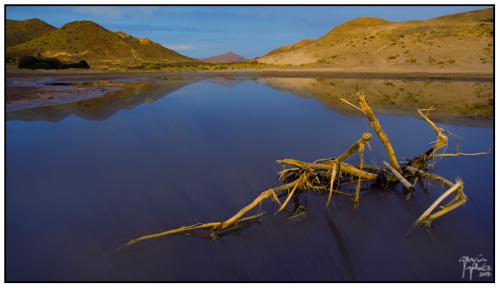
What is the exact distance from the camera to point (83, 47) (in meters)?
86.8

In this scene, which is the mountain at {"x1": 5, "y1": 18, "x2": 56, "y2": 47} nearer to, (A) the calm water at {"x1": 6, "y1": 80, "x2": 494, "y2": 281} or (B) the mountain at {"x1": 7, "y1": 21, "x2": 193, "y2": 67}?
(B) the mountain at {"x1": 7, "y1": 21, "x2": 193, "y2": 67}

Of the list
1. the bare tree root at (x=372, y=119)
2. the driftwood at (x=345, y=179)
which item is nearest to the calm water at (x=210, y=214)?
the driftwood at (x=345, y=179)

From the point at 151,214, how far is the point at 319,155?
4220mm

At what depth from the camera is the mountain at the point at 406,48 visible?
143ft

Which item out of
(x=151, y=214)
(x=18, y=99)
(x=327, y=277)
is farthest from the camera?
(x=18, y=99)

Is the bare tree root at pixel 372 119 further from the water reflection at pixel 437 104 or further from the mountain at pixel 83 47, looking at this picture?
the mountain at pixel 83 47

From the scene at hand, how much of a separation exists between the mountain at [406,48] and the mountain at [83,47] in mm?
37159

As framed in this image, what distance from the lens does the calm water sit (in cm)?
399

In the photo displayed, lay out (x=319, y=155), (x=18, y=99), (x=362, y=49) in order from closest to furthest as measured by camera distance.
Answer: (x=319, y=155), (x=18, y=99), (x=362, y=49)

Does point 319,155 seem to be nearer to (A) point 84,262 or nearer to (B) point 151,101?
(A) point 84,262

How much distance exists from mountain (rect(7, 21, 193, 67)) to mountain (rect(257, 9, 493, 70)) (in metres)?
37.2

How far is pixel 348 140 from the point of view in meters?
9.60

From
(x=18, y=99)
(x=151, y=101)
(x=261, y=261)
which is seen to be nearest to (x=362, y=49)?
(x=151, y=101)

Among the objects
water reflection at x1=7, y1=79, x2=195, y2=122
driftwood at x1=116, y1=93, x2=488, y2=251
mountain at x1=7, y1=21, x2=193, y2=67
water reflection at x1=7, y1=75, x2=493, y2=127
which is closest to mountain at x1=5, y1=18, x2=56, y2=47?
mountain at x1=7, y1=21, x2=193, y2=67
